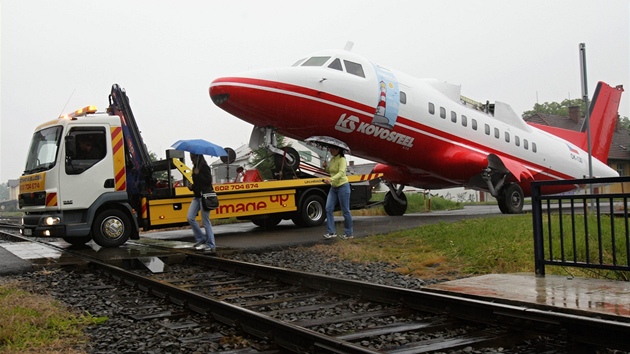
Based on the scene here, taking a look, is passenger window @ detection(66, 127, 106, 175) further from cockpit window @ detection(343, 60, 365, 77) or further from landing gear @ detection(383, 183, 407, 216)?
landing gear @ detection(383, 183, 407, 216)

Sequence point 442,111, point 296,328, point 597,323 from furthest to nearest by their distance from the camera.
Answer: point 442,111, point 296,328, point 597,323

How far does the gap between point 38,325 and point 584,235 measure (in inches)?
307

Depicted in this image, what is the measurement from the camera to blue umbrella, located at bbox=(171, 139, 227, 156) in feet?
37.5

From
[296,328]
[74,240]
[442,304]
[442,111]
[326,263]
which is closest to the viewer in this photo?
[296,328]

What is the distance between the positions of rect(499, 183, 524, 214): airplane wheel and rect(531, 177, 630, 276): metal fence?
11.5 feet

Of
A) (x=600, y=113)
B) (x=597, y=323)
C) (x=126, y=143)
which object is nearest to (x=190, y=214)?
(x=126, y=143)

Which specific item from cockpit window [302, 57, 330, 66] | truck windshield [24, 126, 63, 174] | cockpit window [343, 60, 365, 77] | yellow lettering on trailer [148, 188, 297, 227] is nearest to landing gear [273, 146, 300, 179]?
yellow lettering on trailer [148, 188, 297, 227]

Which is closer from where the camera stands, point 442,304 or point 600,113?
point 442,304

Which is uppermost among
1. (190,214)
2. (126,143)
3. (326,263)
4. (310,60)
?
(310,60)

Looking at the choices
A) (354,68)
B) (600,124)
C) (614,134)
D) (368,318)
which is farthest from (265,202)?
(614,134)

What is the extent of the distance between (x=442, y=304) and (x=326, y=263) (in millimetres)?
3902

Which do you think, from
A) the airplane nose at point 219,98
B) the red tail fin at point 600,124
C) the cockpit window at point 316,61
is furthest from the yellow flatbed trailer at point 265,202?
the red tail fin at point 600,124

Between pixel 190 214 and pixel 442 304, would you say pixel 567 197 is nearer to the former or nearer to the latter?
pixel 442 304

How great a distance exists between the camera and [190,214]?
10789 millimetres
